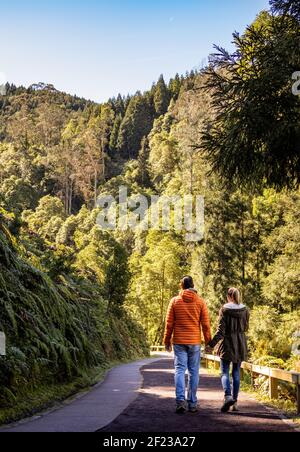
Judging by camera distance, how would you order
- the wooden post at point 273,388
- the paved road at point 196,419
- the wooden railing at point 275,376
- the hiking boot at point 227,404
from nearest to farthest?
the paved road at point 196,419 → the hiking boot at point 227,404 → the wooden railing at point 275,376 → the wooden post at point 273,388

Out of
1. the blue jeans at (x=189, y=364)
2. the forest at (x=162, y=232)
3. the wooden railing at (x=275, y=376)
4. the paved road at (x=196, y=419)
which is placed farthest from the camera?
the forest at (x=162, y=232)

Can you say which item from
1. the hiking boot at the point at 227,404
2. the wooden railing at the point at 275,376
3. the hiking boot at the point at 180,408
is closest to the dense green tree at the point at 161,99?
the wooden railing at the point at 275,376

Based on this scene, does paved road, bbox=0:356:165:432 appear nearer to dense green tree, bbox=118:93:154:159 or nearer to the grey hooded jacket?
the grey hooded jacket

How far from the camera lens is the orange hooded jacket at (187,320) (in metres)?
7.35

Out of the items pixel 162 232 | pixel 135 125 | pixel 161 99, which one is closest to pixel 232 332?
pixel 162 232

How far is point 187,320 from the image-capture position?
7.42 metres

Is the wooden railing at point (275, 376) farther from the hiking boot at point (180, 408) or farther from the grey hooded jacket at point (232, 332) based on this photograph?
the hiking boot at point (180, 408)

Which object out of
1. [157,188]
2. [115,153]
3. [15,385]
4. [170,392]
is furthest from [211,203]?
[115,153]

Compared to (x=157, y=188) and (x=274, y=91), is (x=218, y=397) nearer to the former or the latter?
(x=274, y=91)

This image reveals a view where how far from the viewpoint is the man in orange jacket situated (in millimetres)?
7305

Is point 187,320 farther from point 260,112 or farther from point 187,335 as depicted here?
point 260,112

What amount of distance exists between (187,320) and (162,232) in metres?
61.5

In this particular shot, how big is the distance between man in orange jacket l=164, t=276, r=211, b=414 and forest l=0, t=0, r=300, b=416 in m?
2.37
